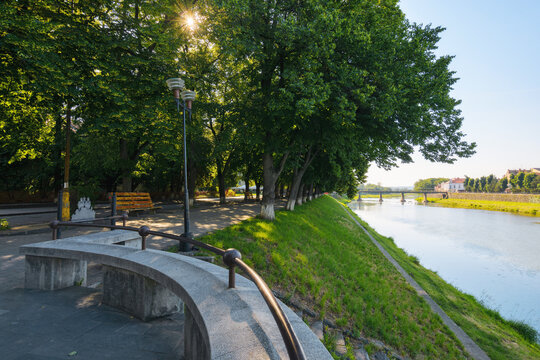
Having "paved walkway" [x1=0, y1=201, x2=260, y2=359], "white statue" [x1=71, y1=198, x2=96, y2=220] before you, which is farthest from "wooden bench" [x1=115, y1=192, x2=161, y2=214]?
"paved walkway" [x1=0, y1=201, x2=260, y2=359]

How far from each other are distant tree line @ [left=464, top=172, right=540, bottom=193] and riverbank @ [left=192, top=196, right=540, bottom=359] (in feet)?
365

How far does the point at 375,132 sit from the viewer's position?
1113 centimetres

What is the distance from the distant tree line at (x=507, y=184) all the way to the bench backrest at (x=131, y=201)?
117791mm

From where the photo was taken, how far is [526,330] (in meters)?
9.56

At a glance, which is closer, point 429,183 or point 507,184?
point 507,184

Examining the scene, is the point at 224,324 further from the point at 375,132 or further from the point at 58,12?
the point at 58,12

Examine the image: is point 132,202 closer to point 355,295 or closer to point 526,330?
point 355,295

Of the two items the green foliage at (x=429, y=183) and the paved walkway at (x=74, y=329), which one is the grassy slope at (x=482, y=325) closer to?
the paved walkway at (x=74, y=329)

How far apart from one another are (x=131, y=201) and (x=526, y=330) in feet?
58.2

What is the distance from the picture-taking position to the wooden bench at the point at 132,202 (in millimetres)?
13106

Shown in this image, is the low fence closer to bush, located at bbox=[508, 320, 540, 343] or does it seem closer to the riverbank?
bush, located at bbox=[508, 320, 540, 343]

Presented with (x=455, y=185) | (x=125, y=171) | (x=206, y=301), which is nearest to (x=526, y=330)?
(x=206, y=301)

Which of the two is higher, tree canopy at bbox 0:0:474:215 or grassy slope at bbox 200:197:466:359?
tree canopy at bbox 0:0:474:215

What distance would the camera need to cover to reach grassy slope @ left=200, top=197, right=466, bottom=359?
6613 mm
